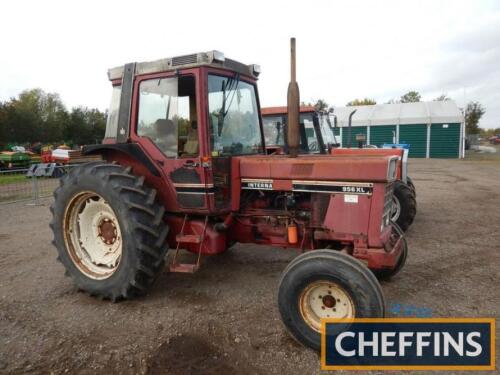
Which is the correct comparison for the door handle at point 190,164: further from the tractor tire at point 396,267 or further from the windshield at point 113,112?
the tractor tire at point 396,267

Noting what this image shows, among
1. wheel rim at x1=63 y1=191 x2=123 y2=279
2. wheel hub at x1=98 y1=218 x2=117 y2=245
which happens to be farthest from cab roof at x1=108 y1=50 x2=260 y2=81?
wheel hub at x1=98 y1=218 x2=117 y2=245

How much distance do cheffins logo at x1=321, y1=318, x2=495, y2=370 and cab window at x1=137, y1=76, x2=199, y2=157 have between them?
7.01 feet

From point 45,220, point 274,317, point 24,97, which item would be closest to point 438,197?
point 274,317

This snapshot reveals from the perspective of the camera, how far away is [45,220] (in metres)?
8.05

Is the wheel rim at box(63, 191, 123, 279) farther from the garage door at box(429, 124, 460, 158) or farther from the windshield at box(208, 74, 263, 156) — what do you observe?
→ the garage door at box(429, 124, 460, 158)

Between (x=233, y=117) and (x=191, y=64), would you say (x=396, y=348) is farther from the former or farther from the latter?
(x=191, y=64)

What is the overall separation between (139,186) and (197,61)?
1.35 meters

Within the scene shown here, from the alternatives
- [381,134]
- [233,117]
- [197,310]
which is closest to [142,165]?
[233,117]

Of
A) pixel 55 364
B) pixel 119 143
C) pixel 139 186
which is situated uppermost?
pixel 119 143

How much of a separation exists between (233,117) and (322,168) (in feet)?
3.80

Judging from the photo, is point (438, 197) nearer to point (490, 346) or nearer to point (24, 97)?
point (490, 346)

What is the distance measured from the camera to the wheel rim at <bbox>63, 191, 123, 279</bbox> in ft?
13.4

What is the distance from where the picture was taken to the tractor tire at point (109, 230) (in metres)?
3.68

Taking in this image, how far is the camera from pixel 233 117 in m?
4.10
